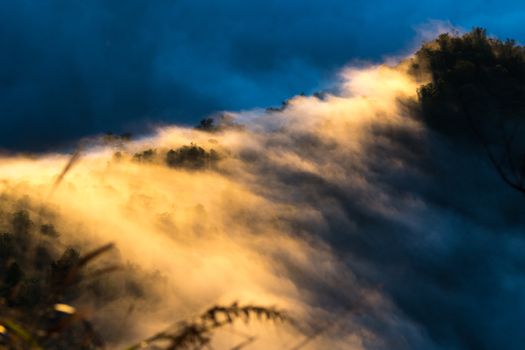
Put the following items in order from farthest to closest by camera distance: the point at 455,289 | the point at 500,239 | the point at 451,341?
the point at 500,239, the point at 455,289, the point at 451,341

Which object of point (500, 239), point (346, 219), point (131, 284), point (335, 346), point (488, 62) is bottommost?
point (335, 346)

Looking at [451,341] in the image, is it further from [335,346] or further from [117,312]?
[117,312]

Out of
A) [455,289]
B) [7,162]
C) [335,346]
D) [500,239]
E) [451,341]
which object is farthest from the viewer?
[500,239]

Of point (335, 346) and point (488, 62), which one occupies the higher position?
point (488, 62)

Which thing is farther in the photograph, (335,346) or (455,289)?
(455,289)

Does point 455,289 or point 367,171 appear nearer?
point 455,289

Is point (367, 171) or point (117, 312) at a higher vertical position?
→ point (367, 171)

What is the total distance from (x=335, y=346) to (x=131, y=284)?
485 cm

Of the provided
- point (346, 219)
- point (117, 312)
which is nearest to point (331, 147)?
point (346, 219)

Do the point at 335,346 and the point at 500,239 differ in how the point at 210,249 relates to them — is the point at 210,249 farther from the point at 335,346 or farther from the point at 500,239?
the point at 500,239

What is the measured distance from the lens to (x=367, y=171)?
19.8 meters

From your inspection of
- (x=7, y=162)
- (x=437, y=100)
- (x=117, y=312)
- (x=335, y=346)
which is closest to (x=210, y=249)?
(x=335, y=346)

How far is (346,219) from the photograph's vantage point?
18.4 m

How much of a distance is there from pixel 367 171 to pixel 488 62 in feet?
16.7
